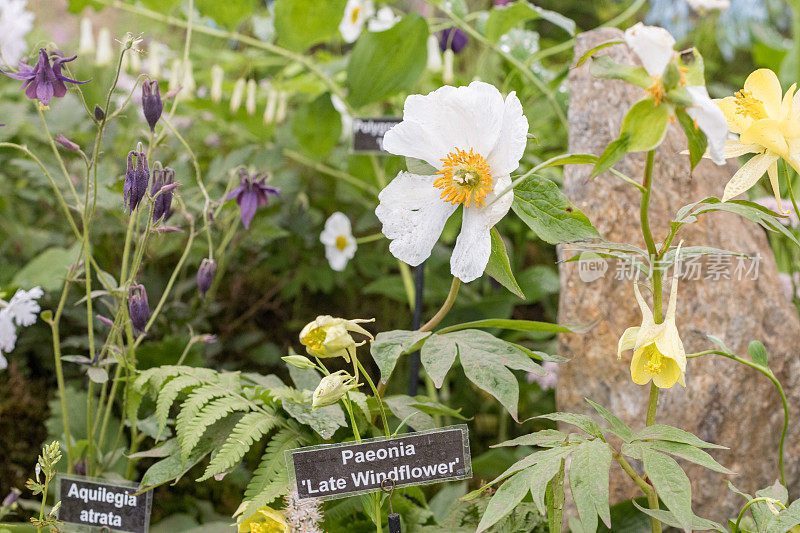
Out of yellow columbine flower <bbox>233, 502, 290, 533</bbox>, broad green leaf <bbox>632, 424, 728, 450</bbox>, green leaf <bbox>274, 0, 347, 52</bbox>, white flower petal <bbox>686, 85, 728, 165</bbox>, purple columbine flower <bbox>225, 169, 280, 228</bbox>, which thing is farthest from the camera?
green leaf <bbox>274, 0, 347, 52</bbox>

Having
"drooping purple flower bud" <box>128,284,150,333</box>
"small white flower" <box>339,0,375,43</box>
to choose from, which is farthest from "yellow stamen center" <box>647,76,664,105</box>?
"small white flower" <box>339,0,375,43</box>

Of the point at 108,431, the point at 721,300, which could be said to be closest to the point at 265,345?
the point at 108,431

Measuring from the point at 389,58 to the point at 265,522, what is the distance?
3.07ft

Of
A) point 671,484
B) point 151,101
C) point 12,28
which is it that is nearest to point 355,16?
point 12,28

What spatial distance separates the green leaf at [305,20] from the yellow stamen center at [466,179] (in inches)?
29.9

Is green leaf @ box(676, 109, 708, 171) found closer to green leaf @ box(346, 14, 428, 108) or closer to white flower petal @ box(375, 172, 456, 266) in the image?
white flower petal @ box(375, 172, 456, 266)

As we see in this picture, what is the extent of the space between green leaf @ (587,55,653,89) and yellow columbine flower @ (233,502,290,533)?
56 centimetres

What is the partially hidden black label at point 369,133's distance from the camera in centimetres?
123

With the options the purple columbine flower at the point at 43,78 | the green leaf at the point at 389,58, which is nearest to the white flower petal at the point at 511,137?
the purple columbine flower at the point at 43,78

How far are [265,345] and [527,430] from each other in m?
0.59

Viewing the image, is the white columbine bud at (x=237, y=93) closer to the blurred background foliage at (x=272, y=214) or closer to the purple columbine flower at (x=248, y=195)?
the blurred background foliage at (x=272, y=214)

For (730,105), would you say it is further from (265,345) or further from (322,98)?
(265,345)

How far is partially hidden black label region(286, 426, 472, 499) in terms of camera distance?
0.71 meters

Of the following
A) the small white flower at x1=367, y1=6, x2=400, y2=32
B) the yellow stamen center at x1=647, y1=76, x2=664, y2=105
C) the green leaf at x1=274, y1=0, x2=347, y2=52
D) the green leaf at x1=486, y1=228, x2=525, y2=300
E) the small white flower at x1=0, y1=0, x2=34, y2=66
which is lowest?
the green leaf at x1=486, y1=228, x2=525, y2=300
